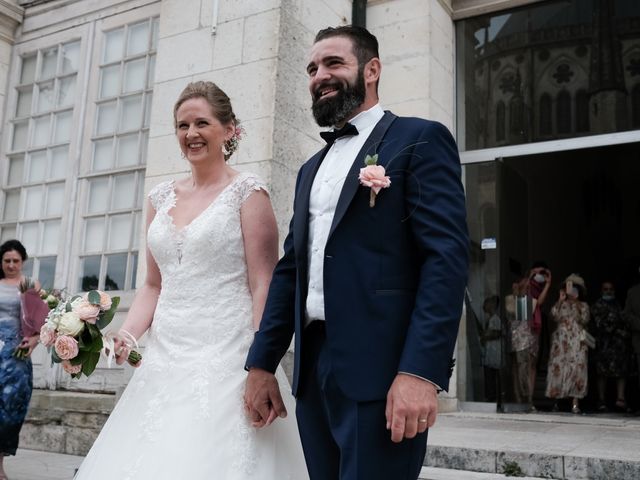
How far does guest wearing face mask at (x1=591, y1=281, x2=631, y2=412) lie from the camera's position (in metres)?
8.34

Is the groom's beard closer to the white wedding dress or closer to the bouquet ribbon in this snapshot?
the white wedding dress

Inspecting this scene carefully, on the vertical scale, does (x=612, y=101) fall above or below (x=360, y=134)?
above

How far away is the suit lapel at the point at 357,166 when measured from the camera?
199cm

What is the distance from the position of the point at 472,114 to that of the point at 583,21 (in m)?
1.58

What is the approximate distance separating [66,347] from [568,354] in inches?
278

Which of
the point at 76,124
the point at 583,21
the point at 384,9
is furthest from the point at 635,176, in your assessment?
the point at 76,124

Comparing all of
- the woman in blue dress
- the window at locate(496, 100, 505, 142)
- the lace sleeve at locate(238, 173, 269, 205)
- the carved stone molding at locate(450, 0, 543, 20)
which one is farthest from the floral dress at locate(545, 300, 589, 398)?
the lace sleeve at locate(238, 173, 269, 205)

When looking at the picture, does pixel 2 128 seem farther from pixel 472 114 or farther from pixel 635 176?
pixel 635 176

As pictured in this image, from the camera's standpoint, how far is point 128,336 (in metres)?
2.69

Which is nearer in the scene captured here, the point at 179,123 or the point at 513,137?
the point at 179,123

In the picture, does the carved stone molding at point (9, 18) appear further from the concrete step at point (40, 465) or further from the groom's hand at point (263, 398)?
the groom's hand at point (263, 398)

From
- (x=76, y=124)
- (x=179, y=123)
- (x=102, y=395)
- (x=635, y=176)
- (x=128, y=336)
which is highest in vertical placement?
(x=635, y=176)

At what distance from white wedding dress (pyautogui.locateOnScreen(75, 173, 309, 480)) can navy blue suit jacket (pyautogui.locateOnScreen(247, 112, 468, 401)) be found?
0.58 metres

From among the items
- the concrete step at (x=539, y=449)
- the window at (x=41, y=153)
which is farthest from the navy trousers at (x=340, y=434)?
the window at (x=41, y=153)
